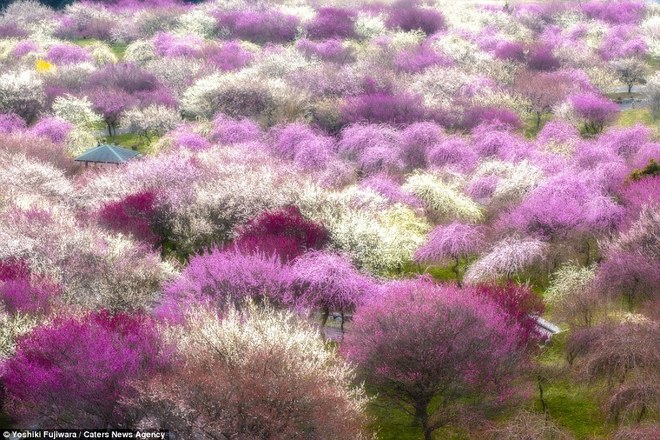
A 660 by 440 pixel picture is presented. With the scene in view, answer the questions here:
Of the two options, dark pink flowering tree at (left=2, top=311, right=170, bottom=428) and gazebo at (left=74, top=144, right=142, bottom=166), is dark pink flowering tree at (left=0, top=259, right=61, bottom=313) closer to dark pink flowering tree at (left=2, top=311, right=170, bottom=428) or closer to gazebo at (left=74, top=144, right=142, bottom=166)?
dark pink flowering tree at (left=2, top=311, right=170, bottom=428)

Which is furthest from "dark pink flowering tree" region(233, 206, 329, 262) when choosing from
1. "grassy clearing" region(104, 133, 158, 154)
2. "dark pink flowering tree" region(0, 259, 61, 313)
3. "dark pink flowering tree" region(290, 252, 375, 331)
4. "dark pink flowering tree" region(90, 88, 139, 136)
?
"dark pink flowering tree" region(90, 88, 139, 136)

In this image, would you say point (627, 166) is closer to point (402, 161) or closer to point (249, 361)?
point (402, 161)

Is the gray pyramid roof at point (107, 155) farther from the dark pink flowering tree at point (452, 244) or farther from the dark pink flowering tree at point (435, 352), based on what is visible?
the dark pink flowering tree at point (435, 352)

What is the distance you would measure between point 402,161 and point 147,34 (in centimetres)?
5948

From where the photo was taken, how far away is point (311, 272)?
31859 mm

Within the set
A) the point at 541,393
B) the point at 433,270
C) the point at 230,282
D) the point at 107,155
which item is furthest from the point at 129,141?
the point at 541,393

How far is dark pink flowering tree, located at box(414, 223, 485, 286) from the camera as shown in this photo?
1495 inches

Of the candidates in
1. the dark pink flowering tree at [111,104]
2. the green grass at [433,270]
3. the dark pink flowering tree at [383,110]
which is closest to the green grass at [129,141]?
the dark pink flowering tree at [111,104]

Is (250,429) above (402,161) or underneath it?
above

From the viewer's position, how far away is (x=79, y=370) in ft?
74.0

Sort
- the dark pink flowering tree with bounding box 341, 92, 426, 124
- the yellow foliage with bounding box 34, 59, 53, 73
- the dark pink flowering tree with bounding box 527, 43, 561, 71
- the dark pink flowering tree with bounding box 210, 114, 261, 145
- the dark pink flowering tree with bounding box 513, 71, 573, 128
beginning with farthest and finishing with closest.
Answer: the yellow foliage with bounding box 34, 59, 53, 73 < the dark pink flowering tree with bounding box 527, 43, 561, 71 < the dark pink flowering tree with bounding box 513, 71, 573, 128 < the dark pink flowering tree with bounding box 341, 92, 426, 124 < the dark pink flowering tree with bounding box 210, 114, 261, 145

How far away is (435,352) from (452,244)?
46.4 ft

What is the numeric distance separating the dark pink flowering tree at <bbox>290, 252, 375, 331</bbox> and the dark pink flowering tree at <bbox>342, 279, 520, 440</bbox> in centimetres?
546

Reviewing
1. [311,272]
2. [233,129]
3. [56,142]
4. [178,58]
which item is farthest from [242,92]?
[311,272]
